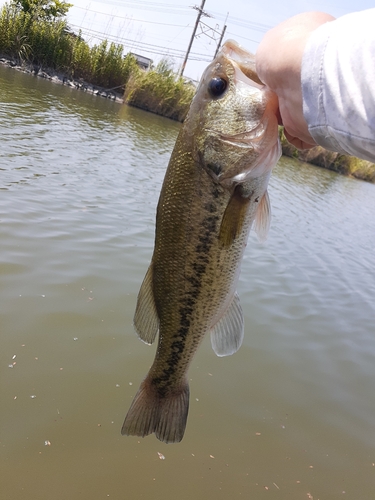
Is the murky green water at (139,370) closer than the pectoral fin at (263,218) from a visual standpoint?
No

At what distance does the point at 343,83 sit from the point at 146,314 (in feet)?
4.60

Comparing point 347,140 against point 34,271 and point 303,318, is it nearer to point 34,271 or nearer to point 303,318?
point 34,271

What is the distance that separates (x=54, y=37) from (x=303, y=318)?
3038 cm

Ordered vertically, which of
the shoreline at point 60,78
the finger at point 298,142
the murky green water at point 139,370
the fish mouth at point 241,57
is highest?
the fish mouth at point 241,57

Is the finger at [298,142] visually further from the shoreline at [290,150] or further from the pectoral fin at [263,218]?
the shoreline at [290,150]

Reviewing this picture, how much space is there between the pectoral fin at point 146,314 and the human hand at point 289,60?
103 centimetres

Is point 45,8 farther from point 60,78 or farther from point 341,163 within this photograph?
point 341,163

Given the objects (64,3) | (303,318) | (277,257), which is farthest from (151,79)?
(303,318)

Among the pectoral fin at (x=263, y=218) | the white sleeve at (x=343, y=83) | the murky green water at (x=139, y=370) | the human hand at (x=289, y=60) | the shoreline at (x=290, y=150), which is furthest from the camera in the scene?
the shoreline at (x=290, y=150)

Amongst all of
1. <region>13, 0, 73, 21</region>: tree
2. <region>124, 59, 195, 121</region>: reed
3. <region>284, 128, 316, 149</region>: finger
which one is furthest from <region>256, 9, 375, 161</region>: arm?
<region>13, 0, 73, 21</region>: tree

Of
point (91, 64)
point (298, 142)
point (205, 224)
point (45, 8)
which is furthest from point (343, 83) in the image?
point (45, 8)

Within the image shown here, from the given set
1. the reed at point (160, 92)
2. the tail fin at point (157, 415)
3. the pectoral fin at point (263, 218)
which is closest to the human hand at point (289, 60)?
the pectoral fin at point (263, 218)

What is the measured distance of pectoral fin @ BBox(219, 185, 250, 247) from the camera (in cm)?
187

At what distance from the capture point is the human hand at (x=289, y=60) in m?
1.32
